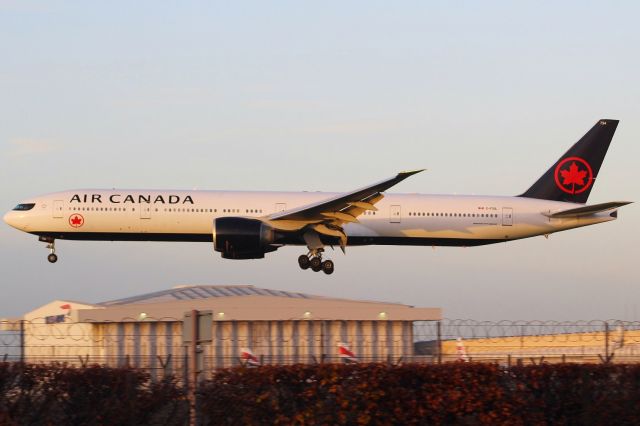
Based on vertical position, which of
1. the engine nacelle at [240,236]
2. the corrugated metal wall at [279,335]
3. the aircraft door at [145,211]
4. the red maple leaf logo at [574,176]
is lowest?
the corrugated metal wall at [279,335]

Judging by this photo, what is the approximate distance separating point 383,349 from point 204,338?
57.8ft

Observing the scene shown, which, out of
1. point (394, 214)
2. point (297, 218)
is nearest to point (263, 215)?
point (297, 218)

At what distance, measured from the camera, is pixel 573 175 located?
136 ft

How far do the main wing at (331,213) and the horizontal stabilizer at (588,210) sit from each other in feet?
26.2

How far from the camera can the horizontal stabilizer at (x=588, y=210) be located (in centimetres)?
3609

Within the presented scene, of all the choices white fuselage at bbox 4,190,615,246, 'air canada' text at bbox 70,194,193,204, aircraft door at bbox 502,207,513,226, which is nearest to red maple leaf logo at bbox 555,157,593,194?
white fuselage at bbox 4,190,615,246

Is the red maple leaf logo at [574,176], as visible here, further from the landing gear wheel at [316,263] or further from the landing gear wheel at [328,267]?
the landing gear wheel at [316,263]

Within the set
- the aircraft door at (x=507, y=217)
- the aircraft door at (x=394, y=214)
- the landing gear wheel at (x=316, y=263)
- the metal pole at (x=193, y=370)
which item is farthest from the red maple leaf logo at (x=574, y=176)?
the metal pole at (x=193, y=370)

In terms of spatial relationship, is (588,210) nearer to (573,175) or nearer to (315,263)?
(573,175)

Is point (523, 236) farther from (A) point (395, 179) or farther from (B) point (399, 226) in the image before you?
(A) point (395, 179)

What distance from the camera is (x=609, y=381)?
15.2 m

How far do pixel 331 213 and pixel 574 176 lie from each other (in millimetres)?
11792

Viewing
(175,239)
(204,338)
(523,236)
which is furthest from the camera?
(523,236)

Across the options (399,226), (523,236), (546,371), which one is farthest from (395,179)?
(546,371)
